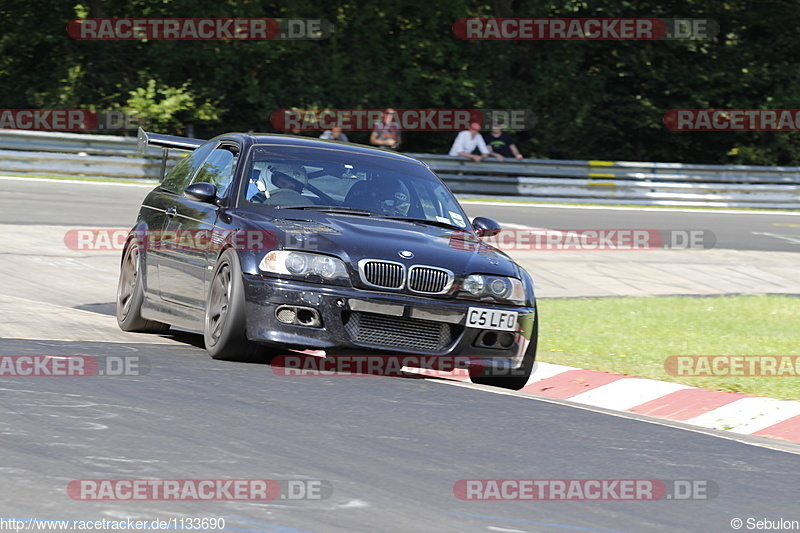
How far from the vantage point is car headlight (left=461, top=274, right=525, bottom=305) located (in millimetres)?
8453

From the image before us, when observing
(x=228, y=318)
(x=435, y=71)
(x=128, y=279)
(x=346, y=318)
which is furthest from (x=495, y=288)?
(x=435, y=71)

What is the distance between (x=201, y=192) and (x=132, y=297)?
1.35 meters

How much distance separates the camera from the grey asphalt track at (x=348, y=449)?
16.5 ft

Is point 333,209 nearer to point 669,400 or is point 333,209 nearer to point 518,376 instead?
point 518,376

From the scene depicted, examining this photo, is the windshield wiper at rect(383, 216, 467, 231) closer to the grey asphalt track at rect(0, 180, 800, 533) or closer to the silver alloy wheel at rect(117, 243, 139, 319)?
the grey asphalt track at rect(0, 180, 800, 533)

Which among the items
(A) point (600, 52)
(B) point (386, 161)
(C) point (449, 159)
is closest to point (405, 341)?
(B) point (386, 161)

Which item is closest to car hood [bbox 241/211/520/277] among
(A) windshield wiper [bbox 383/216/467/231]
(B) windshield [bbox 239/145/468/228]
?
(A) windshield wiper [bbox 383/216/467/231]

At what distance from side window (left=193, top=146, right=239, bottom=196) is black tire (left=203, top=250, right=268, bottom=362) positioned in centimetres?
97

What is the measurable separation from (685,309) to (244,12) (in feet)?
59.3

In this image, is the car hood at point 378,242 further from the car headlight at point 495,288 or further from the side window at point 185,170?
the side window at point 185,170

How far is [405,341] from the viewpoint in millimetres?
8336

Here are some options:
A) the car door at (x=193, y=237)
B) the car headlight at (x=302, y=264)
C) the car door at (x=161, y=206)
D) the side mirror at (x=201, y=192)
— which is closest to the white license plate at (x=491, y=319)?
the car headlight at (x=302, y=264)

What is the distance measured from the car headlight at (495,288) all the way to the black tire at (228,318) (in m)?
1.38

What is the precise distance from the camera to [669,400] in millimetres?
8984
